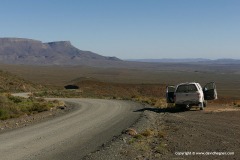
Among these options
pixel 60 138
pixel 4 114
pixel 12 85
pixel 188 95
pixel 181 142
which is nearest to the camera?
pixel 181 142

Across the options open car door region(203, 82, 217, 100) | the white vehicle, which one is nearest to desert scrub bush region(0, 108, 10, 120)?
the white vehicle

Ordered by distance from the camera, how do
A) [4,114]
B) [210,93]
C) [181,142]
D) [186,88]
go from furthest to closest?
[210,93] → [186,88] → [4,114] → [181,142]

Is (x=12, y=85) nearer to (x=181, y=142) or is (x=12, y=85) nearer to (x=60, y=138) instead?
(x=60, y=138)

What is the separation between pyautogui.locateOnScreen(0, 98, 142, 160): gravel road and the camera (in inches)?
520

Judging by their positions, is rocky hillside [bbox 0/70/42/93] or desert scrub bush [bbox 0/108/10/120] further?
rocky hillside [bbox 0/70/42/93]

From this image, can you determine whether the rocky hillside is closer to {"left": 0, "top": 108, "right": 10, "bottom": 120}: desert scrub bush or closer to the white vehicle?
{"left": 0, "top": 108, "right": 10, "bottom": 120}: desert scrub bush

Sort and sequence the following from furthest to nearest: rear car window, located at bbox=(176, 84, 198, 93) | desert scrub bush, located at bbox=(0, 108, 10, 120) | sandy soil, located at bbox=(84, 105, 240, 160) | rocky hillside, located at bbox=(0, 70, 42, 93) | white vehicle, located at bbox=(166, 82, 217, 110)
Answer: rocky hillside, located at bbox=(0, 70, 42, 93) < rear car window, located at bbox=(176, 84, 198, 93) < white vehicle, located at bbox=(166, 82, 217, 110) < desert scrub bush, located at bbox=(0, 108, 10, 120) < sandy soil, located at bbox=(84, 105, 240, 160)

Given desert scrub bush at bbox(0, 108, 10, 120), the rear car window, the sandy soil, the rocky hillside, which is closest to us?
the sandy soil

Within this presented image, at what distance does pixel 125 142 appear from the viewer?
1507cm

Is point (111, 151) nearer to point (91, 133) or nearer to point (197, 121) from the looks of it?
point (91, 133)

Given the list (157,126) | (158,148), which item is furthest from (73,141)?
(157,126)

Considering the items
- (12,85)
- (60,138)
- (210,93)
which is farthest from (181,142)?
(12,85)

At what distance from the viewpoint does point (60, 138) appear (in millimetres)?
16391

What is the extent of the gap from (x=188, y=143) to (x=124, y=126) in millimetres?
5521
